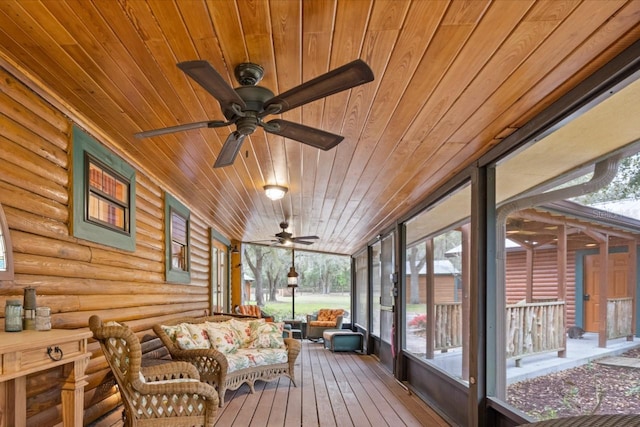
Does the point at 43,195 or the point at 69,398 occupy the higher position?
the point at 43,195

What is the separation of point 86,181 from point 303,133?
5.65ft

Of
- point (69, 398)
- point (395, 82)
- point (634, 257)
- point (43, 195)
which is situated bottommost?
point (69, 398)

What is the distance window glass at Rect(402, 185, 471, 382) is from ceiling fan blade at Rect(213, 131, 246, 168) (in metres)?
2.25

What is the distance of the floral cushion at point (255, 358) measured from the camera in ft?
17.5

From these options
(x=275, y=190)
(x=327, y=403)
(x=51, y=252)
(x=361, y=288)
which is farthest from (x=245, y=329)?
(x=361, y=288)

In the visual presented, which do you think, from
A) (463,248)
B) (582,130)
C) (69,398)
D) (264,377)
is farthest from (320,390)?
(582,130)

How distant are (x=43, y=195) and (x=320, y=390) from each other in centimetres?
408

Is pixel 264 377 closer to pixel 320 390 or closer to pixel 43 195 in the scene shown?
pixel 320 390

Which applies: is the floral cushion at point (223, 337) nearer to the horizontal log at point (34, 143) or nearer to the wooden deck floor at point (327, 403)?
the wooden deck floor at point (327, 403)

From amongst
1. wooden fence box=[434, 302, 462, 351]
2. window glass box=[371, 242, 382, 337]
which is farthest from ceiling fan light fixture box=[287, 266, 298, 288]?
wooden fence box=[434, 302, 462, 351]

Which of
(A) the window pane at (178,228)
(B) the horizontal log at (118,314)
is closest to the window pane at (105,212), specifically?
(B) the horizontal log at (118,314)

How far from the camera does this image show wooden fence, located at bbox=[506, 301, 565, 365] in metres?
2.79

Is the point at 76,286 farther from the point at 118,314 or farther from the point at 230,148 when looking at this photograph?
the point at 230,148

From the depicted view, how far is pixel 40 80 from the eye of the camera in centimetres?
253
